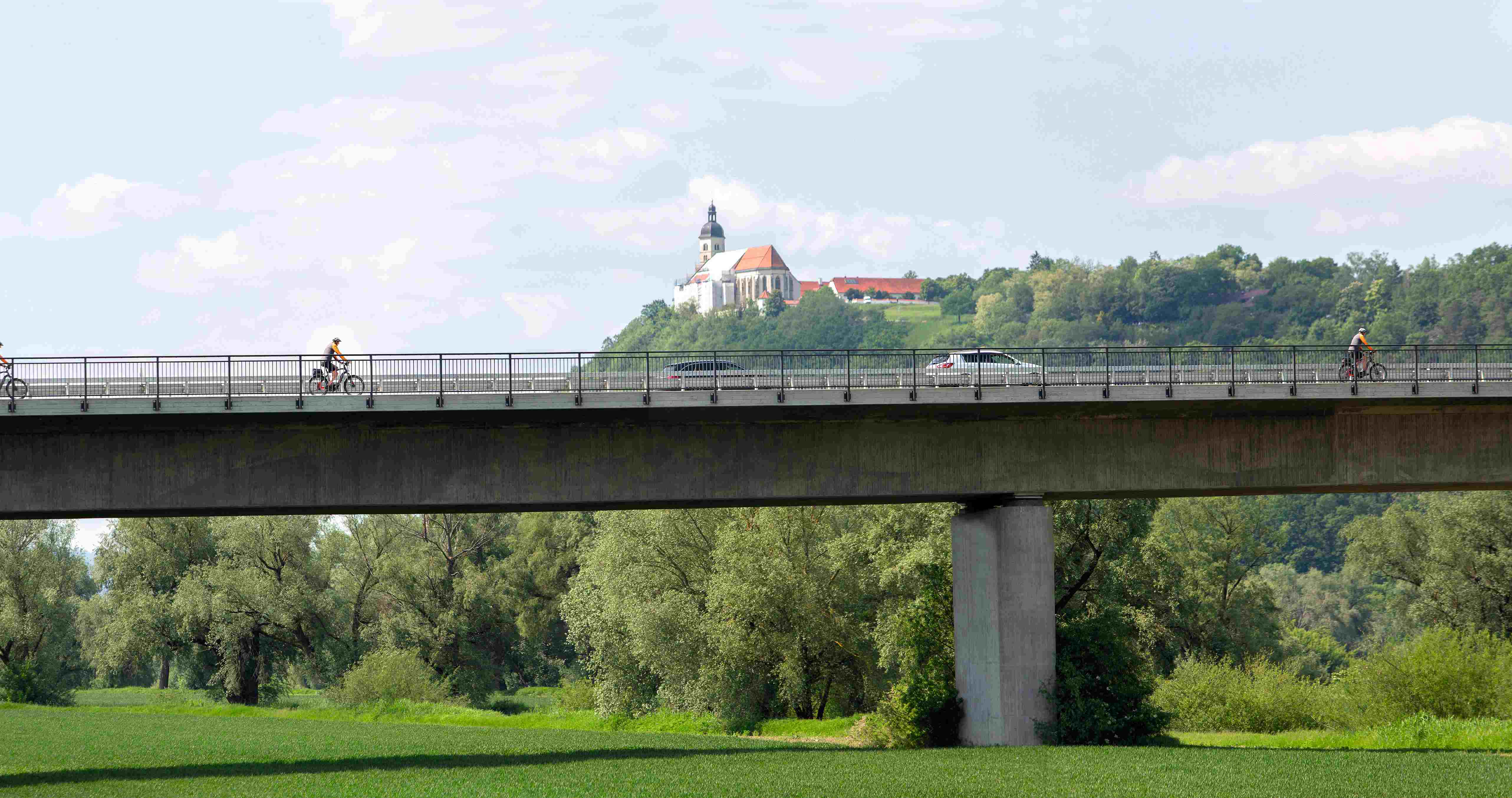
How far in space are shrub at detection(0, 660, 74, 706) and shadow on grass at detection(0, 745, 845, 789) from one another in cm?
4562

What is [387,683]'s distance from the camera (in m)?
69.9

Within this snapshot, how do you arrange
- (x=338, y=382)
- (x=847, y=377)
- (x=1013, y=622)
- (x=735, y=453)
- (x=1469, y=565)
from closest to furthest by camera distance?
(x=338, y=382), (x=847, y=377), (x=735, y=453), (x=1013, y=622), (x=1469, y=565)

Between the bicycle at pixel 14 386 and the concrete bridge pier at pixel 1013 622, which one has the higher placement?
the bicycle at pixel 14 386

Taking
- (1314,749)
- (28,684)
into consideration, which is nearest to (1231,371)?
(1314,749)

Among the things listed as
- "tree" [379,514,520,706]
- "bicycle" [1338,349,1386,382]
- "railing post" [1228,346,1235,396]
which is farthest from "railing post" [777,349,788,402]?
"tree" [379,514,520,706]

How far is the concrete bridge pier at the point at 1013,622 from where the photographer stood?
39.7 meters

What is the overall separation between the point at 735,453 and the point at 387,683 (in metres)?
37.5

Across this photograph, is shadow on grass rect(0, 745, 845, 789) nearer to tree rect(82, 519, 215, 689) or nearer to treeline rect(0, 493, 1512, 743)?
treeline rect(0, 493, 1512, 743)

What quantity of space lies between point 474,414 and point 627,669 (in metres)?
27.3

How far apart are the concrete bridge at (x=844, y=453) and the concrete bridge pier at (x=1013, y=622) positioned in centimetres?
5

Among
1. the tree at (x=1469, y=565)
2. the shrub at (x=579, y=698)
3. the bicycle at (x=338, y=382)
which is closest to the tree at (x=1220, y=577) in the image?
the tree at (x=1469, y=565)

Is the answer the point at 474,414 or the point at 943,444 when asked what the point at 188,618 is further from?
the point at 943,444

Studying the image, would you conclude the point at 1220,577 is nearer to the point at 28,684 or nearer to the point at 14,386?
the point at 14,386

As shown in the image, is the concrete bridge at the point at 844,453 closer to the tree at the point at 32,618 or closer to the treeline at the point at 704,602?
the treeline at the point at 704,602
